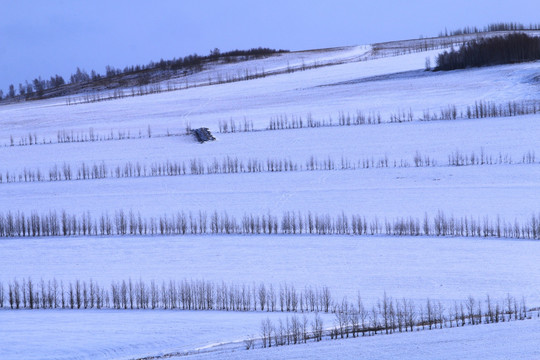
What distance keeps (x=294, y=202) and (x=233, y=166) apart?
8593 millimetres

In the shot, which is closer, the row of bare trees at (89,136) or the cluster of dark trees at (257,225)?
the cluster of dark trees at (257,225)

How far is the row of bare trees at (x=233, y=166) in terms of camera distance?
3619cm

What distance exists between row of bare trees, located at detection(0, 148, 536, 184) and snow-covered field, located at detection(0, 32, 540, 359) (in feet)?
1.31

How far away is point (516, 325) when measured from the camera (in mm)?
14664

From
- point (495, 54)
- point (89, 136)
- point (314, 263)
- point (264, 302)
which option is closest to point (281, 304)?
point (264, 302)

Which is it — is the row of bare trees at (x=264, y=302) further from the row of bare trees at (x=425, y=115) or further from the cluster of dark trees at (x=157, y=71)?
the cluster of dark trees at (x=157, y=71)

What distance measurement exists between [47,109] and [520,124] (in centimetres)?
4020

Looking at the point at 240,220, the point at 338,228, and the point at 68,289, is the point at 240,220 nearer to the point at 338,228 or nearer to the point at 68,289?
the point at 338,228

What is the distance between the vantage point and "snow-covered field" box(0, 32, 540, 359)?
52.9ft

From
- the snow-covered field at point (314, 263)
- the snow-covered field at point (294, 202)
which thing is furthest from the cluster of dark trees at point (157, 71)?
the snow-covered field at point (314, 263)

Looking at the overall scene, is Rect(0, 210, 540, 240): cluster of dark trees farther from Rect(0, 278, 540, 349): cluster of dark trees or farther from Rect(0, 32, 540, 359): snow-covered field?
Rect(0, 278, 540, 349): cluster of dark trees

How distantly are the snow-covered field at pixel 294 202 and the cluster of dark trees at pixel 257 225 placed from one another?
890 mm

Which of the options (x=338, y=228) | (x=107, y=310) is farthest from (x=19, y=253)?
(x=338, y=228)

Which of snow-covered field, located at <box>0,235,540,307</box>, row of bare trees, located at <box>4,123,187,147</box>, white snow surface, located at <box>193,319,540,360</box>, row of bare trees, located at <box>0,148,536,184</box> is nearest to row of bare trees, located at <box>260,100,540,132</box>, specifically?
row of bare trees, located at <box>4,123,187,147</box>
